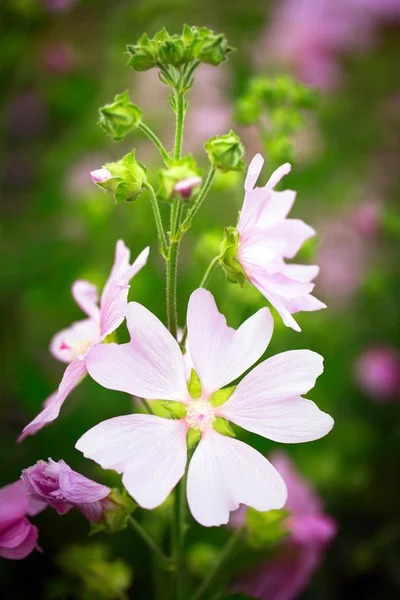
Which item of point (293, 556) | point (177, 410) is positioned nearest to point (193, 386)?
point (177, 410)

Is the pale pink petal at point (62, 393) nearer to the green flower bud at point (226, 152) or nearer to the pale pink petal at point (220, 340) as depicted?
the pale pink petal at point (220, 340)

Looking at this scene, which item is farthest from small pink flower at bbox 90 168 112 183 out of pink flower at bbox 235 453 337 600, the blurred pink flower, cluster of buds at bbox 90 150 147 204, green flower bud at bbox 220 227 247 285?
the blurred pink flower

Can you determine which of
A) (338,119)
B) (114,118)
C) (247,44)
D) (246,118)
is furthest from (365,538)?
(247,44)

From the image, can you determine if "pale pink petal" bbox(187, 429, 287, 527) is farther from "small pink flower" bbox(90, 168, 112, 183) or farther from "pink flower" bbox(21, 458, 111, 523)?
"small pink flower" bbox(90, 168, 112, 183)

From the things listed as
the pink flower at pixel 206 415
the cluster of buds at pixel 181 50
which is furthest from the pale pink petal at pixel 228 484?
the cluster of buds at pixel 181 50

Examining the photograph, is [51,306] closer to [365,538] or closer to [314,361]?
[365,538]
